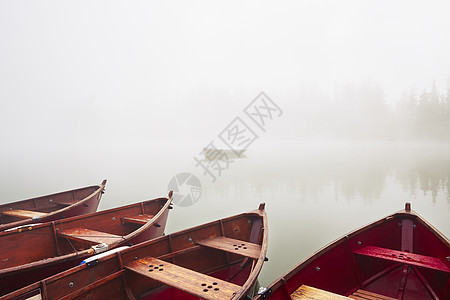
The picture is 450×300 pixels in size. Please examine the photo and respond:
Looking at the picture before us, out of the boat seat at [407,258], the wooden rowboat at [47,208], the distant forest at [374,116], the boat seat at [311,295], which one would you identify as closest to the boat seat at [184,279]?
the boat seat at [311,295]

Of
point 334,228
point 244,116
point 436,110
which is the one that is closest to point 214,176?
point 334,228

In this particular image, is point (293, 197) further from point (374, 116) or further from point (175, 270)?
point (374, 116)

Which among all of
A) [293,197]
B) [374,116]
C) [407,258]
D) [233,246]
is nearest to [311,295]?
[233,246]

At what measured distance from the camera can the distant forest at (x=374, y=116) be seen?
78.1m

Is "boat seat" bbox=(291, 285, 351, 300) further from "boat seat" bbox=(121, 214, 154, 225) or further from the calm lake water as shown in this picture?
"boat seat" bbox=(121, 214, 154, 225)

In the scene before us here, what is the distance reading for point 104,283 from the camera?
4.20 metres

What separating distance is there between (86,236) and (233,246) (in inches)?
122

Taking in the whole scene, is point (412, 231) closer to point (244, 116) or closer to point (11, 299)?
point (11, 299)

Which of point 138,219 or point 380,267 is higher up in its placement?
point 138,219

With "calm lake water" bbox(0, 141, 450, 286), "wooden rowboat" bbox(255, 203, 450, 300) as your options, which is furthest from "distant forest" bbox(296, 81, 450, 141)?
"wooden rowboat" bbox(255, 203, 450, 300)

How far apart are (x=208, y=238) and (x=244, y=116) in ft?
403

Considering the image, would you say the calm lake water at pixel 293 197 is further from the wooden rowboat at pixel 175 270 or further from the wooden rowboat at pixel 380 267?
the wooden rowboat at pixel 380 267

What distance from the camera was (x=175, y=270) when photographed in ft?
14.9

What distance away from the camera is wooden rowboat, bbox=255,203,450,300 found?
4.35m
